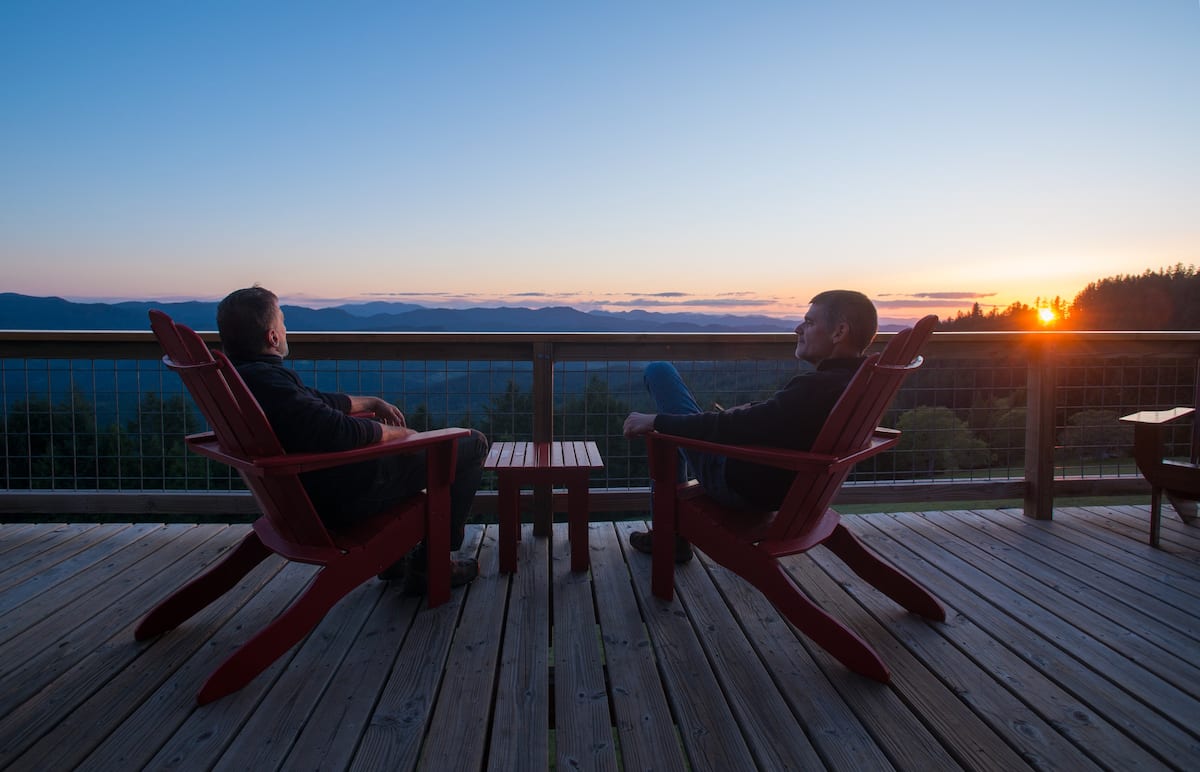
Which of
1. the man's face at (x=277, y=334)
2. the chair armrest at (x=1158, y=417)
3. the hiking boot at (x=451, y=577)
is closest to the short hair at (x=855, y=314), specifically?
the hiking boot at (x=451, y=577)

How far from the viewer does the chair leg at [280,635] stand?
161 cm

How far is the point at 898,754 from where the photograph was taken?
4.54ft

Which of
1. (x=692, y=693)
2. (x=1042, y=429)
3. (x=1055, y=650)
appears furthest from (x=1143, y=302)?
(x=692, y=693)

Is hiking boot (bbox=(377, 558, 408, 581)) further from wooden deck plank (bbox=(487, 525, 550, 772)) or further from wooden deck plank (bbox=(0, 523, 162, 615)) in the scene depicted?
wooden deck plank (bbox=(0, 523, 162, 615))

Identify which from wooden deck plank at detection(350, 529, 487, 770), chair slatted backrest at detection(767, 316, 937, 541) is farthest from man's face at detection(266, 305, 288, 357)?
chair slatted backrest at detection(767, 316, 937, 541)

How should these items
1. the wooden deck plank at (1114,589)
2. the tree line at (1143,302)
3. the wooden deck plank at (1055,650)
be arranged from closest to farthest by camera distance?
the wooden deck plank at (1055,650) → the wooden deck plank at (1114,589) → the tree line at (1143,302)

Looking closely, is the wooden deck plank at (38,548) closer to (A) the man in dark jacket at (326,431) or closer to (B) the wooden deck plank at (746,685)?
(A) the man in dark jacket at (326,431)

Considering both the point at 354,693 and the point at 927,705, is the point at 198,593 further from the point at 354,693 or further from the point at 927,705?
the point at 927,705

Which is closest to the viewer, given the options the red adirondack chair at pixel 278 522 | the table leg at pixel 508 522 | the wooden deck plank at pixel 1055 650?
the wooden deck plank at pixel 1055 650

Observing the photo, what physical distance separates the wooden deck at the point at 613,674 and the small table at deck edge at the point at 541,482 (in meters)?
0.10

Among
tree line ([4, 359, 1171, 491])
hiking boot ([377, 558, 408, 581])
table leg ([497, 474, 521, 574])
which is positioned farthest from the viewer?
tree line ([4, 359, 1171, 491])

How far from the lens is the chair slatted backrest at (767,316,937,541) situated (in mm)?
1681

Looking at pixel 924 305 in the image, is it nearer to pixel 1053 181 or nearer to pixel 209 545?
pixel 1053 181

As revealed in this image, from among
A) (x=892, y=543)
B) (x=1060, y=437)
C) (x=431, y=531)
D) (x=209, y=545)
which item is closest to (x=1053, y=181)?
(x=1060, y=437)
